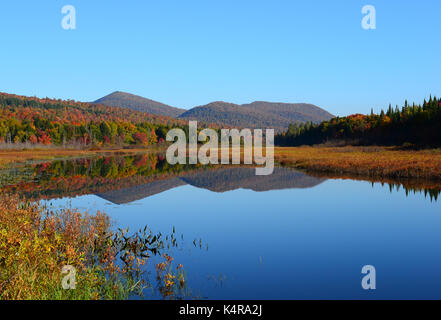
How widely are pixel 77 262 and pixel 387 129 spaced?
A: 110936 millimetres

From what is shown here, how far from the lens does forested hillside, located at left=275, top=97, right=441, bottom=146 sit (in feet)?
280

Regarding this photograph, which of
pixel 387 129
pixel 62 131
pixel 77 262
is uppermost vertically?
pixel 62 131

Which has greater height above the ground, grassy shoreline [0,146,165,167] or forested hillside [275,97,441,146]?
forested hillside [275,97,441,146]

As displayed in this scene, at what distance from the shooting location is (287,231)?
60.2ft

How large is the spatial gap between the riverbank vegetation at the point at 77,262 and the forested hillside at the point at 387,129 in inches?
2860

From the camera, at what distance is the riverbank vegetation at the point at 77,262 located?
9.08 meters

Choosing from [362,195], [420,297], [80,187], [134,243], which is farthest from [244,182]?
[420,297]

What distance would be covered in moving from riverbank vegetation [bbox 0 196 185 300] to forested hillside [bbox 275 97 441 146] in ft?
238

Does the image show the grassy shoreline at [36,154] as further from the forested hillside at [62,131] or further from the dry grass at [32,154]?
the forested hillside at [62,131]
